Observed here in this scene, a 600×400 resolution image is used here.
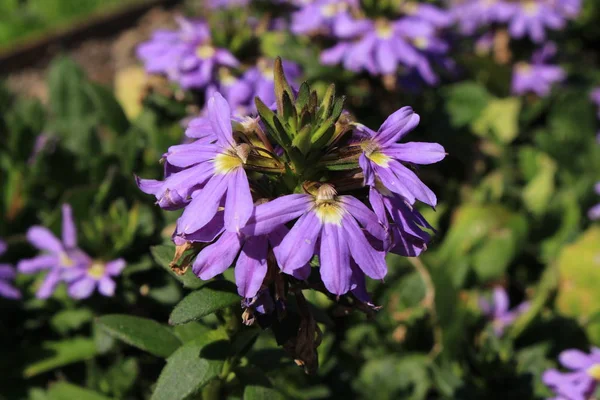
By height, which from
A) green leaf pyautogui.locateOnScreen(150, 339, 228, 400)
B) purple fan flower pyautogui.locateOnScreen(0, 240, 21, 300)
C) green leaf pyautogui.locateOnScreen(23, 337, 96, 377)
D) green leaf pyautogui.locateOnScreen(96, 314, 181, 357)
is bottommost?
green leaf pyautogui.locateOnScreen(23, 337, 96, 377)

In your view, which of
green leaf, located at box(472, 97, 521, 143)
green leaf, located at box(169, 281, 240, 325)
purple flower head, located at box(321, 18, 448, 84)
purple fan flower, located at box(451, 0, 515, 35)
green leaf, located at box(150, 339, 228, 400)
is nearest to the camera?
green leaf, located at box(169, 281, 240, 325)

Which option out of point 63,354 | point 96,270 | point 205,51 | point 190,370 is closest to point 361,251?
point 190,370

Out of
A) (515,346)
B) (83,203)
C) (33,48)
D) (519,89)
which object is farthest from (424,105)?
(33,48)

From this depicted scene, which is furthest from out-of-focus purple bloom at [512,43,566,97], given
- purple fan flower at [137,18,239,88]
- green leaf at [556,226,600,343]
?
purple fan flower at [137,18,239,88]

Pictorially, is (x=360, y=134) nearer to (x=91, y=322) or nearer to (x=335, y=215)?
(x=335, y=215)

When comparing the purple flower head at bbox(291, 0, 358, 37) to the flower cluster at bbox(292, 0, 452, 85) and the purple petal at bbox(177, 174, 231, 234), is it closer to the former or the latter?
the flower cluster at bbox(292, 0, 452, 85)

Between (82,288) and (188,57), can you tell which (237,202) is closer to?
(82,288)

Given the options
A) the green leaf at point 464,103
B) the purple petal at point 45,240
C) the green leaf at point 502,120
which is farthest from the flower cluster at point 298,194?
the green leaf at point 502,120

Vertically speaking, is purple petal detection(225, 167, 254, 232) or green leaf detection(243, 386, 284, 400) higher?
purple petal detection(225, 167, 254, 232)
